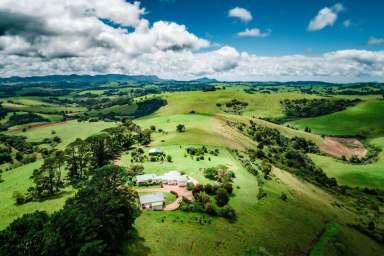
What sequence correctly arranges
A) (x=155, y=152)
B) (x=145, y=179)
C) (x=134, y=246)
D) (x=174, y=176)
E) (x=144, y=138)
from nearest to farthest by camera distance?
(x=134, y=246), (x=145, y=179), (x=174, y=176), (x=155, y=152), (x=144, y=138)

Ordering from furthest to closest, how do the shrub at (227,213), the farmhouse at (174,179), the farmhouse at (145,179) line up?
the farmhouse at (174,179) < the farmhouse at (145,179) < the shrub at (227,213)

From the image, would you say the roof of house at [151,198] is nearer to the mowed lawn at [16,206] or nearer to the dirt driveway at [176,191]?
the dirt driveway at [176,191]

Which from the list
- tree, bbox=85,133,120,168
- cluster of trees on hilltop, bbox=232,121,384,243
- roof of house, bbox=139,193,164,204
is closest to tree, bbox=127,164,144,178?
tree, bbox=85,133,120,168

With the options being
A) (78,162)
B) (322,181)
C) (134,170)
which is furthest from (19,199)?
(322,181)

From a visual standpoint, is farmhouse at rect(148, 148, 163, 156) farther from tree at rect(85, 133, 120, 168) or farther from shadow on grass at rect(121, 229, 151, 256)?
shadow on grass at rect(121, 229, 151, 256)

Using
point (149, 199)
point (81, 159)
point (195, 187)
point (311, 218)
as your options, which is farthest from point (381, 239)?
point (81, 159)

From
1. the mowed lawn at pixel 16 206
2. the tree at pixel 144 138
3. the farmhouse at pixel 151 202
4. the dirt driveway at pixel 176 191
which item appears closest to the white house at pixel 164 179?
the dirt driveway at pixel 176 191

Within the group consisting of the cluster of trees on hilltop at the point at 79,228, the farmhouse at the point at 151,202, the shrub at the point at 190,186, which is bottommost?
the shrub at the point at 190,186

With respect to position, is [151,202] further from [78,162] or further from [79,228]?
[78,162]

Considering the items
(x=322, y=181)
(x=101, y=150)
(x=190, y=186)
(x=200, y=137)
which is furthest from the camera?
(x=200, y=137)

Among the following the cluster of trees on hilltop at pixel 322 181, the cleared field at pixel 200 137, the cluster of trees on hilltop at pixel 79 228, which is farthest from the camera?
the cleared field at pixel 200 137
